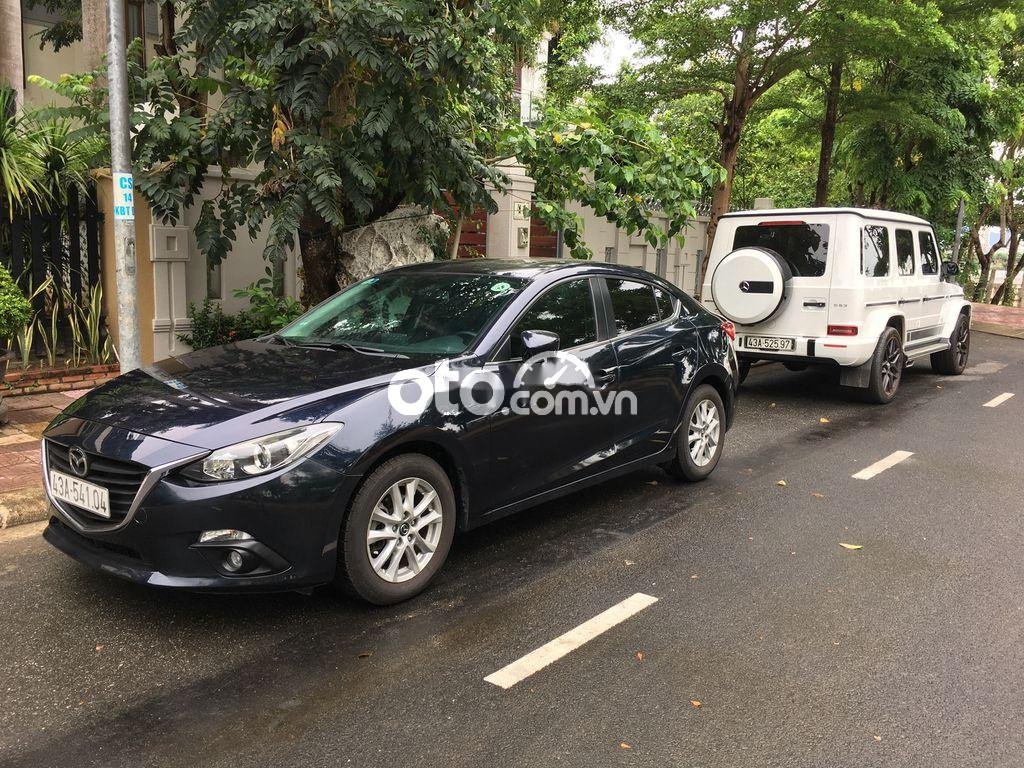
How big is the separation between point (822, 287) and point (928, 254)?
236 cm

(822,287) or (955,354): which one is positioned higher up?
(822,287)

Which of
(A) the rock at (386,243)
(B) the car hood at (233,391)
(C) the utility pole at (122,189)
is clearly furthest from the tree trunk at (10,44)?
(B) the car hood at (233,391)

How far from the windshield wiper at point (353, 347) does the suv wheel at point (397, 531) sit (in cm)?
69

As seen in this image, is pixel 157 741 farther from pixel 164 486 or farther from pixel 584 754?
pixel 584 754

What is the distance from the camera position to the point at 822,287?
28.4 ft

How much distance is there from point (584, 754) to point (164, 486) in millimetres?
1879

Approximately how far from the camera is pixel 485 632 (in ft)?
12.4

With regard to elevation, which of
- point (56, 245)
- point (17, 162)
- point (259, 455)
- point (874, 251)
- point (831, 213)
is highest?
point (17, 162)

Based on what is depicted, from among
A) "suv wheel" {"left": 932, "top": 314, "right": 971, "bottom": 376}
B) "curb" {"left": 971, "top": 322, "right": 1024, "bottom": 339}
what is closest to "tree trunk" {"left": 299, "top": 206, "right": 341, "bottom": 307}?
"suv wheel" {"left": 932, "top": 314, "right": 971, "bottom": 376}

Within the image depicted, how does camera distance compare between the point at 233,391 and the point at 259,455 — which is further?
the point at 233,391

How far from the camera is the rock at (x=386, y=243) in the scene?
27.0ft

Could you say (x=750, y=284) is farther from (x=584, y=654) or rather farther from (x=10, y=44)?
(x=10, y=44)

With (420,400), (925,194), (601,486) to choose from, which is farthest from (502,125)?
(925,194)

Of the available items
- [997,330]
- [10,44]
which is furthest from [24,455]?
[997,330]
